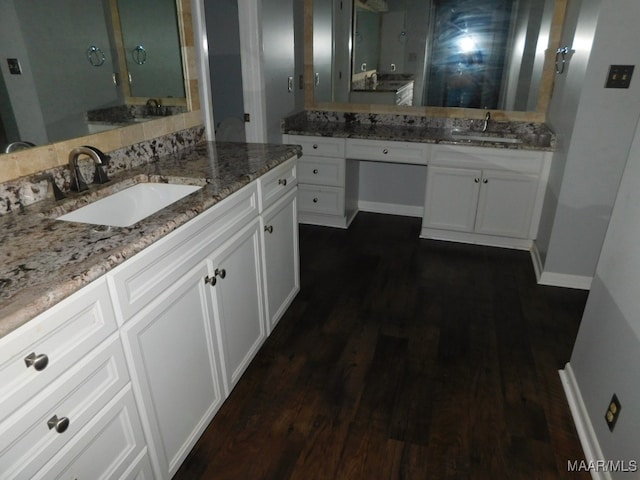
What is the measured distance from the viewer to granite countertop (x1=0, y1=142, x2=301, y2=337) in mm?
939

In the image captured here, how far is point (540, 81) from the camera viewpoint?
324 centimetres

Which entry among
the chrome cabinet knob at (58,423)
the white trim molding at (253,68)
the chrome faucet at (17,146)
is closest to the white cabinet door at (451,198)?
the white trim molding at (253,68)

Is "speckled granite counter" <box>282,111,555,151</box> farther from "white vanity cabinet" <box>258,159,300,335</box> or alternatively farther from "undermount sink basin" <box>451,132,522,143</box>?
"white vanity cabinet" <box>258,159,300,335</box>

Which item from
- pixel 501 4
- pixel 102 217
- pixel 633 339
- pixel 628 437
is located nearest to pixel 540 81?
pixel 501 4

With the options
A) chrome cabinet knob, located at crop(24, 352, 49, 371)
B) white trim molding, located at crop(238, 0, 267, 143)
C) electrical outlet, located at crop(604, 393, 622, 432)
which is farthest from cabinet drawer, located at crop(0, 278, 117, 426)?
white trim molding, located at crop(238, 0, 267, 143)

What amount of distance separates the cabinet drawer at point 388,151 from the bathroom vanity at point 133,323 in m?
1.48

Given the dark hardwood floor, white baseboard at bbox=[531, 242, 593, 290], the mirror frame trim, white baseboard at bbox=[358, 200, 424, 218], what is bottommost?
the dark hardwood floor

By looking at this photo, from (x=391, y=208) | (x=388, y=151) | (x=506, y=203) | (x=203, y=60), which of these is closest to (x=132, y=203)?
(x=203, y=60)

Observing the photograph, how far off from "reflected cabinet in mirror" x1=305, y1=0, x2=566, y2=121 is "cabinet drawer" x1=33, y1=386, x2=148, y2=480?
3.13 metres

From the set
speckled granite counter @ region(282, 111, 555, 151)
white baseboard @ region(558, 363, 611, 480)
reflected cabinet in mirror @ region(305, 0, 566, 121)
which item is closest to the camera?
white baseboard @ region(558, 363, 611, 480)

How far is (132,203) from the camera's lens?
69.6 inches

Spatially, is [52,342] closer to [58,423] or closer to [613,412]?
[58,423]

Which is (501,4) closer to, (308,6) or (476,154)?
(476,154)

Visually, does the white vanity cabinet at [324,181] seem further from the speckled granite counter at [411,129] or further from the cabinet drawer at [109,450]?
the cabinet drawer at [109,450]
